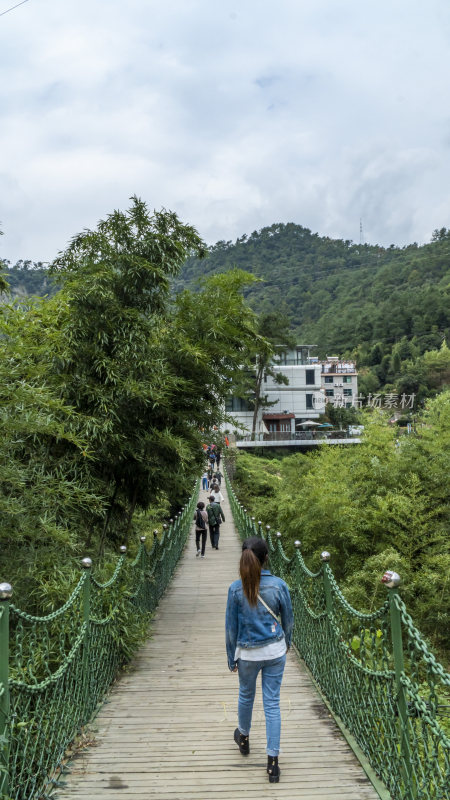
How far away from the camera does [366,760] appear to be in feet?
11.1

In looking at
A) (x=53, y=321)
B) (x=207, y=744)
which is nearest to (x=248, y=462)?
(x=53, y=321)

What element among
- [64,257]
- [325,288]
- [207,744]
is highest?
[325,288]

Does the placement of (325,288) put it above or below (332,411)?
above

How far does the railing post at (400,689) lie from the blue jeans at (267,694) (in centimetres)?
69

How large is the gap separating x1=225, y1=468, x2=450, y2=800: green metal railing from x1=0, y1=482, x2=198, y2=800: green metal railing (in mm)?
1600

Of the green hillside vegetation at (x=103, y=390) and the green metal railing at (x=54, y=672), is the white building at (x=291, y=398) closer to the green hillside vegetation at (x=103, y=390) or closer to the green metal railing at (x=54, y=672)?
the green hillside vegetation at (x=103, y=390)

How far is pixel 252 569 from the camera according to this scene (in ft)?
10.9

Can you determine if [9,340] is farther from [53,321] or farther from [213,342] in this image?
[213,342]

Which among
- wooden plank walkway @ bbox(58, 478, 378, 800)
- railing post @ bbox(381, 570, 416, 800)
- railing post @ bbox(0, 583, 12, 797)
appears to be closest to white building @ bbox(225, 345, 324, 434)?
wooden plank walkway @ bbox(58, 478, 378, 800)

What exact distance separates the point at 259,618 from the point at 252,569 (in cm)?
26

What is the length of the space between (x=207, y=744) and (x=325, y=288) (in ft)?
325

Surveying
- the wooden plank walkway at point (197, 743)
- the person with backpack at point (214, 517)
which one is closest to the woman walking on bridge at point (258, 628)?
the wooden plank walkway at point (197, 743)

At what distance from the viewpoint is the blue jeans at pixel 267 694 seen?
3.23m

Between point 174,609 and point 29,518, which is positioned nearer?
point 29,518
